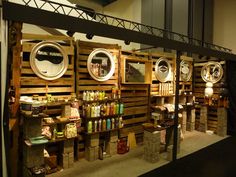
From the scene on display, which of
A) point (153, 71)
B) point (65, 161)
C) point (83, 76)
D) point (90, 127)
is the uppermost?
point (153, 71)

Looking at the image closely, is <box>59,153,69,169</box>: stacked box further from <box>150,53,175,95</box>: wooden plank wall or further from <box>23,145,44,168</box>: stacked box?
<box>150,53,175,95</box>: wooden plank wall

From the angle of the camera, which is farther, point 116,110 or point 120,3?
point 120,3

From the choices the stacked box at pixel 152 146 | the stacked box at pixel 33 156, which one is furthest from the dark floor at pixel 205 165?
the stacked box at pixel 33 156

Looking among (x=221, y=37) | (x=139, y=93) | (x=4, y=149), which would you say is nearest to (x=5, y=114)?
(x=4, y=149)

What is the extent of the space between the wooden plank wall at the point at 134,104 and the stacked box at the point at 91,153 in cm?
86

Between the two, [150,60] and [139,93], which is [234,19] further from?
[139,93]

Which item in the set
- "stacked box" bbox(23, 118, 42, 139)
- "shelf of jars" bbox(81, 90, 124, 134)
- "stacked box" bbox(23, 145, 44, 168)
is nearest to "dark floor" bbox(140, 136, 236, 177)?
"shelf of jars" bbox(81, 90, 124, 134)

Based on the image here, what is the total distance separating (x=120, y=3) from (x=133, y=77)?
4.39m

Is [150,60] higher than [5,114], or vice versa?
[150,60]

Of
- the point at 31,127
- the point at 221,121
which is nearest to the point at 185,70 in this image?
the point at 221,121

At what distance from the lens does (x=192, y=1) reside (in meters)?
6.46

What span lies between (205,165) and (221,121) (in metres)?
2.44

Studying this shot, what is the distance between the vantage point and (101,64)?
486 centimetres

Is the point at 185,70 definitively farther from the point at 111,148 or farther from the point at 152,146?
the point at 111,148
